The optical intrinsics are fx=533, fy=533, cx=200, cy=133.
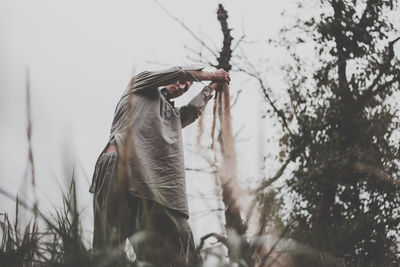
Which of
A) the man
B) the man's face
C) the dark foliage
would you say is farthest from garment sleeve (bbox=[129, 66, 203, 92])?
the dark foliage

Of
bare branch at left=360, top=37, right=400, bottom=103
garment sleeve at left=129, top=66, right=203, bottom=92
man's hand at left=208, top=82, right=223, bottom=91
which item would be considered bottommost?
garment sleeve at left=129, top=66, right=203, bottom=92

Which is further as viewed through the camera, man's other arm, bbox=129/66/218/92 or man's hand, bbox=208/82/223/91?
man's hand, bbox=208/82/223/91

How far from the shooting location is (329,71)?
7.33 meters

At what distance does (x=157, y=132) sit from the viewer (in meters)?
2.40

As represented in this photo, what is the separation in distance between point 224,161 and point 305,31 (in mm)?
6081

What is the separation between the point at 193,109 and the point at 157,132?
385mm

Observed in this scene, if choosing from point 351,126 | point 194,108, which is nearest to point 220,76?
→ point 194,108

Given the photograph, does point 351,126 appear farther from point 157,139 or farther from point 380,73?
point 157,139

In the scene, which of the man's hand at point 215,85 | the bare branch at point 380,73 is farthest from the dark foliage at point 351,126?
the man's hand at point 215,85

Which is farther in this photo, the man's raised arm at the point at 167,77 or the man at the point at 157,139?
the man's raised arm at the point at 167,77

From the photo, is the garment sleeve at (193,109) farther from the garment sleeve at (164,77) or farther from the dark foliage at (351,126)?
the dark foliage at (351,126)

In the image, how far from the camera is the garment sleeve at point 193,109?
107 inches

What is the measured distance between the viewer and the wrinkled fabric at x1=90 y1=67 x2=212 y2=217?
226 centimetres

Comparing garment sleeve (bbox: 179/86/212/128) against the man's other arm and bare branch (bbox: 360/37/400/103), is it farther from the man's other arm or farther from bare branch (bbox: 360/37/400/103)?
bare branch (bbox: 360/37/400/103)
